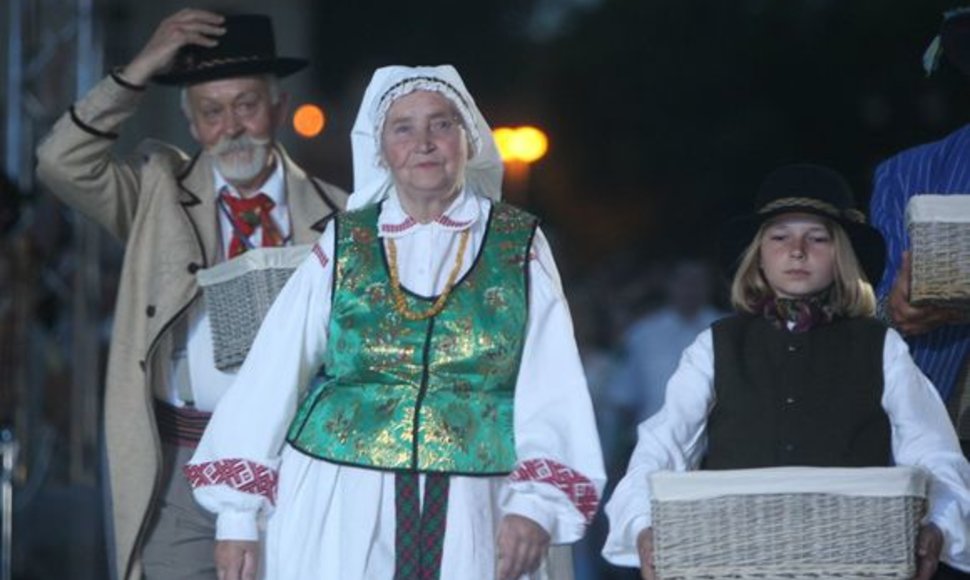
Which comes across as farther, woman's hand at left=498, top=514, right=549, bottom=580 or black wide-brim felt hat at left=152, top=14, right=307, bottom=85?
black wide-brim felt hat at left=152, top=14, right=307, bottom=85

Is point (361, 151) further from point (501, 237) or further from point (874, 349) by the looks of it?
point (874, 349)

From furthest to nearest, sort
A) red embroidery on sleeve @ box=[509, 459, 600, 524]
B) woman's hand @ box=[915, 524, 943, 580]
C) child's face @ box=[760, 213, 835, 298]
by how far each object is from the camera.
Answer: child's face @ box=[760, 213, 835, 298] → red embroidery on sleeve @ box=[509, 459, 600, 524] → woman's hand @ box=[915, 524, 943, 580]

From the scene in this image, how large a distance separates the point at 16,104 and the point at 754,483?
7.12m

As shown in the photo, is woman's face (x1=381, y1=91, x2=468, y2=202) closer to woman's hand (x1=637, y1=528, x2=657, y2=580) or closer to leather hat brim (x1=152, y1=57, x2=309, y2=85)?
woman's hand (x1=637, y1=528, x2=657, y2=580)

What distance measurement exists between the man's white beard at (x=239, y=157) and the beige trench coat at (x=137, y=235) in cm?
7

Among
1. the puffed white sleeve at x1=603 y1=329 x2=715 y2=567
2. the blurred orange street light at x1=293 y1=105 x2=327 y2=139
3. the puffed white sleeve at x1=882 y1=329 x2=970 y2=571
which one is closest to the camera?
the puffed white sleeve at x1=882 y1=329 x2=970 y2=571

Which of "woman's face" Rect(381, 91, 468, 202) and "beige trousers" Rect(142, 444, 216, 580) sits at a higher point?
"woman's face" Rect(381, 91, 468, 202)

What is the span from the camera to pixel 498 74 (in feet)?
55.7

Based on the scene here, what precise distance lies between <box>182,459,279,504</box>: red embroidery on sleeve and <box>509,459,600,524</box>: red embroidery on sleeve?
0.54 m

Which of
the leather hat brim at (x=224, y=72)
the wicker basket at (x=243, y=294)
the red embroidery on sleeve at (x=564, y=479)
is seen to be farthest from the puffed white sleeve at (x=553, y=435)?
the leather hat brim at (x=224, y=72)

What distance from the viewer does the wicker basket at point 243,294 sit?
644 cm

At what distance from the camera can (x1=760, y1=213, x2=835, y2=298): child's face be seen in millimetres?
5672

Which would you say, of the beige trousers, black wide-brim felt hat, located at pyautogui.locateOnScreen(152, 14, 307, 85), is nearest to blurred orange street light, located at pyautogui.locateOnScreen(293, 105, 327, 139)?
black wide-brim felt hat, located at pyautogui.locateOnScreen(152, 14, 307, 85)

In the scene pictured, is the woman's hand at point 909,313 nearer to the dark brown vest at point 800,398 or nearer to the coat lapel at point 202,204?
the dark brown vest at point 800,398
